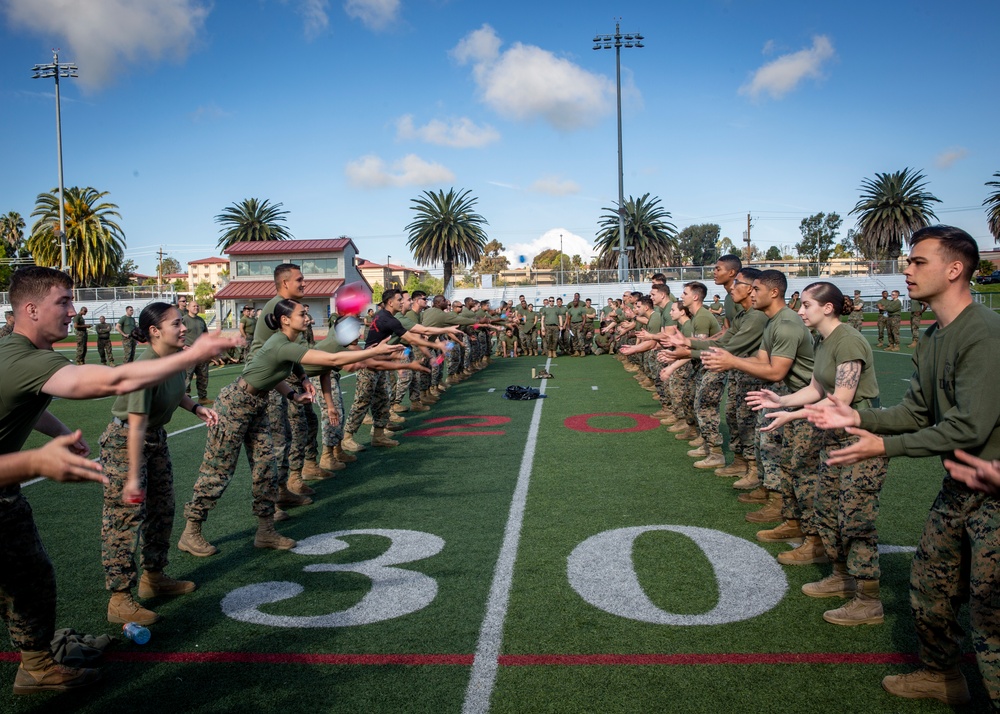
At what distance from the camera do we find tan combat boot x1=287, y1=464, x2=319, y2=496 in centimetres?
774

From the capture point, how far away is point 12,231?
81188 mm

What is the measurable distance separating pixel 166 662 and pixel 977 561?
4484 mm

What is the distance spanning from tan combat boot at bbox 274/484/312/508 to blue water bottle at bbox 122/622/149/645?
292 cm

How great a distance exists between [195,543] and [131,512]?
1.33 m

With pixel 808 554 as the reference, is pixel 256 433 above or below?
above

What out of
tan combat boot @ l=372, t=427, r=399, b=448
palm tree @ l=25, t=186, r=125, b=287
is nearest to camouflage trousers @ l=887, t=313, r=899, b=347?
tan combat boot @ l=372, t=427, r=399, b=448

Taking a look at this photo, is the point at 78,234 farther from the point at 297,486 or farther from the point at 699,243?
the point at 699,243

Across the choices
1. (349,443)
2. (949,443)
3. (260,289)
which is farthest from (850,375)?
(260,289)

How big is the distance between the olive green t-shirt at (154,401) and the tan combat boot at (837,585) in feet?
15.3

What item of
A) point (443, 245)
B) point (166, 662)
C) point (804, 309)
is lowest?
point (166, 662)

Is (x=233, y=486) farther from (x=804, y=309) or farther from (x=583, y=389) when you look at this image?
(x=583, y=389)

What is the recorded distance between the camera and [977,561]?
10.3 ft

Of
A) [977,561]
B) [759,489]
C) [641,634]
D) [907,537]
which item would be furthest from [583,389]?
[977,561]

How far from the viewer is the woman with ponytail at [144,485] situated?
4.62 meters
